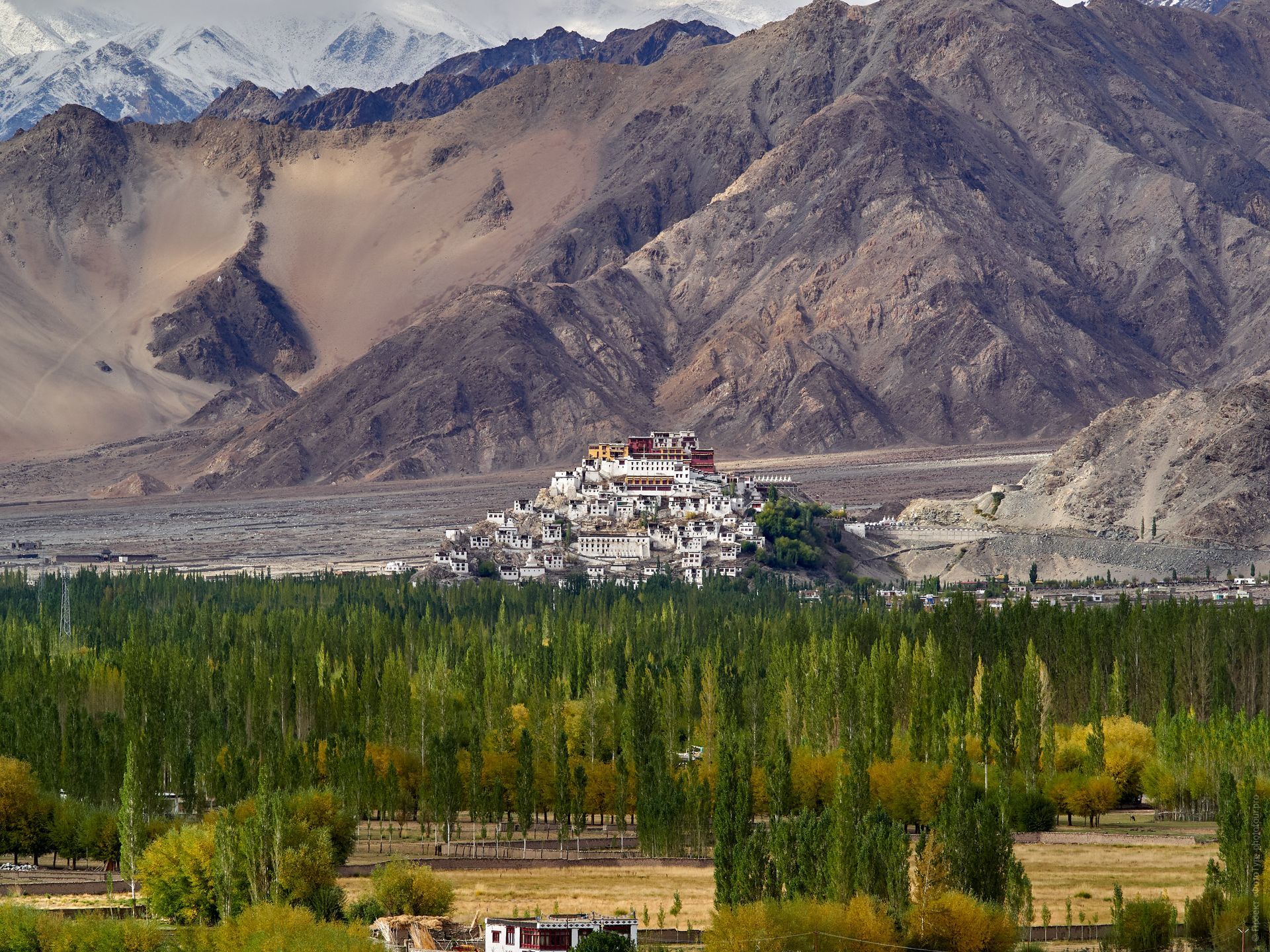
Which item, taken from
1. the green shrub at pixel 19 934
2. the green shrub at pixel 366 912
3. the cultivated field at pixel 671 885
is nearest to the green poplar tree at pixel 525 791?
the cultivated field at pixel 671 885

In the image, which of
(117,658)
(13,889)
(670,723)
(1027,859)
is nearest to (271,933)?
(13,889)

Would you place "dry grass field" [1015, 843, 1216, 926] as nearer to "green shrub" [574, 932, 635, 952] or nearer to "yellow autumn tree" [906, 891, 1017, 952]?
"yellow autumn tree" [906, 891, 1017, 952]

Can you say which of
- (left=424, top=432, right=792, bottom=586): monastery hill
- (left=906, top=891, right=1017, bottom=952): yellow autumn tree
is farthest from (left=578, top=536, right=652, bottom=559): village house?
(left=906, top=891, right=1017, bottom=952): yellow autumn tree

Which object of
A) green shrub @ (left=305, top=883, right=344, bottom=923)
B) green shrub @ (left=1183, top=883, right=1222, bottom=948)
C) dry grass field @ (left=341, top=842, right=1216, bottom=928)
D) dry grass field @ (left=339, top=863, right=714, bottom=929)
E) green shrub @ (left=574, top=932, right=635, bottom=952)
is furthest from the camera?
dry grass field @ (left=341, top=842, right=1216, bottom=928)

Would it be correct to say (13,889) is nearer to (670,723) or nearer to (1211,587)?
(670,723)

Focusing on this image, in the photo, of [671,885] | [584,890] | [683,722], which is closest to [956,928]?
[671,885]
